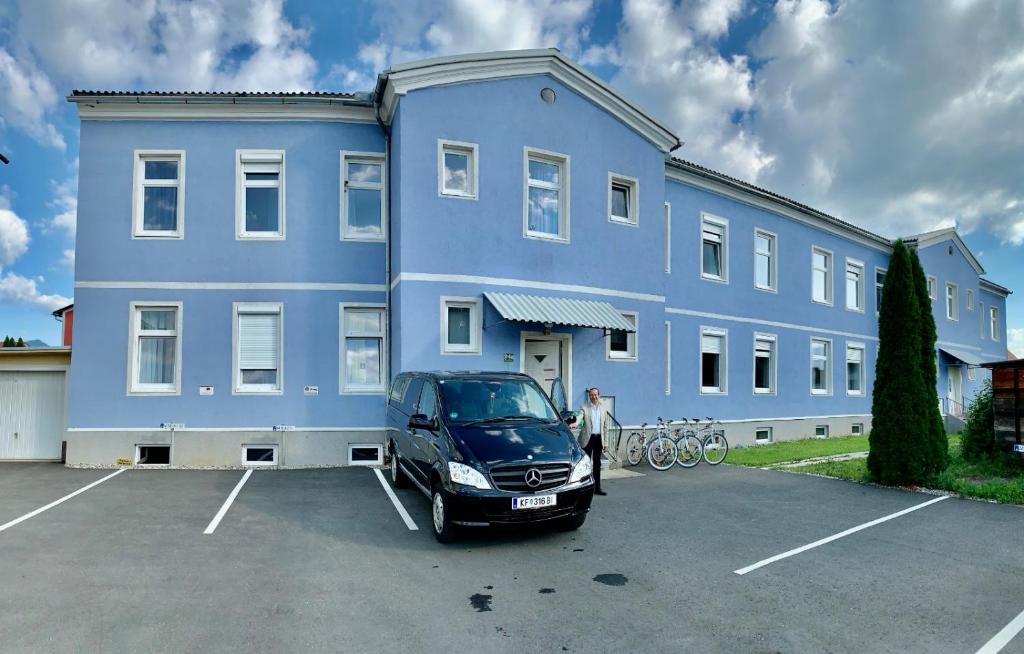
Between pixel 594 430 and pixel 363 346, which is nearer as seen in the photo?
pixel 594 430

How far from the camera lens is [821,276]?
2300cm

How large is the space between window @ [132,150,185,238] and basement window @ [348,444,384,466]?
6.16 meters

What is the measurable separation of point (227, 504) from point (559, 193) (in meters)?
9.41

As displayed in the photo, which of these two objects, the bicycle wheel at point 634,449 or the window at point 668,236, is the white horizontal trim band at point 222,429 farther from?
the window at point 668,236

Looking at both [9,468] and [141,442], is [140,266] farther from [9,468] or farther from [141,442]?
[9,468]

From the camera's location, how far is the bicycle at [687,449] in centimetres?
1435

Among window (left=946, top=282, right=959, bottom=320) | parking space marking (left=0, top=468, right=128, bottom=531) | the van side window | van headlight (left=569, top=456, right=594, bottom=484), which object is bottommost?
parking space marking (left=0, top=468, right=128, bottom=531)

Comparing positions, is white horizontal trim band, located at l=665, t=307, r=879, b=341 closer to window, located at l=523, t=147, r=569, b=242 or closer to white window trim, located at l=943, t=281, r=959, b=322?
window, located at l=523, t=147, r=569, b=242

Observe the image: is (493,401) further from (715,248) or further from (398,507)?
(715,248)

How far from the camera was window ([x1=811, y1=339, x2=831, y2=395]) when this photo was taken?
22234 mm

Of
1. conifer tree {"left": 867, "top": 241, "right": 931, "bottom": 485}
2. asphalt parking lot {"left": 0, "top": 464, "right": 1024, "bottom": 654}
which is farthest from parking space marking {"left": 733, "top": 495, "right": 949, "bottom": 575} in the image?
conifer tree {"left": 867, "top": 241, "right": 931, "bottom": 485}

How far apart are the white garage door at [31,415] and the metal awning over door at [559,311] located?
413 inches

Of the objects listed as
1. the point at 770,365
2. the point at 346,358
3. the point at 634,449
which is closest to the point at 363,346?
the point at 346,358

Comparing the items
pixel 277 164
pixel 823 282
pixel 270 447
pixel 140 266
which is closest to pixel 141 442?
pixel 270 447
